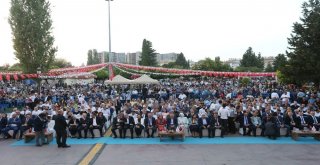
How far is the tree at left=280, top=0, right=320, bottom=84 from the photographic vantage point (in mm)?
25766

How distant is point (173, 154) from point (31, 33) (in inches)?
999

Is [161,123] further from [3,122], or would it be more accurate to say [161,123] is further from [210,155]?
[3,122]

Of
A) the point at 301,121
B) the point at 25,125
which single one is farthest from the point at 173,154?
the point at 25,125

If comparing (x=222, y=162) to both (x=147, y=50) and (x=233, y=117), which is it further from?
(x=147, y=50)

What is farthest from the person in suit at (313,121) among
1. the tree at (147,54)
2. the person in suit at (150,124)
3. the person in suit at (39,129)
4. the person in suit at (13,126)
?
the tree at (147,54)

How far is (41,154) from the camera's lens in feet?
38.7

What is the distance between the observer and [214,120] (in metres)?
14.8

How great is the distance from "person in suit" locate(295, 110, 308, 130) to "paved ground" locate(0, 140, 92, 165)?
9.05 m

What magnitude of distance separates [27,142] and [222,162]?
8432mm

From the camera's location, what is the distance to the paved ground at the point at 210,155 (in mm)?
10398

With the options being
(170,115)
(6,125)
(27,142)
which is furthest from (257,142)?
(6,125)

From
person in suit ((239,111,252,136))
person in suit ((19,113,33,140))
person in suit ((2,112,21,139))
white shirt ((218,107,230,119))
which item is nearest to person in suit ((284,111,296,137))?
person in suit ((239,111,252,136))

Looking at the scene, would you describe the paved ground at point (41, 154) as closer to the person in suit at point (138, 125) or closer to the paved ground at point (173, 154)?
the paved ground at point (173, 154)

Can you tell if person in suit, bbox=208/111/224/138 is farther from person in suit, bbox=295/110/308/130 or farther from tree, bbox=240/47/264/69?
tree, bbox=240/47/264/69
